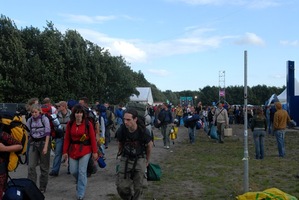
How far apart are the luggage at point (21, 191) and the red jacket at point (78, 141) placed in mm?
1837

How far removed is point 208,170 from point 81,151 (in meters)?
4.85

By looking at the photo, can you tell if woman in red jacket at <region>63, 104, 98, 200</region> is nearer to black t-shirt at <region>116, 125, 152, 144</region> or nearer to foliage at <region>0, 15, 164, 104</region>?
black t-shirt at <region>116, 125, 152, 144</region>

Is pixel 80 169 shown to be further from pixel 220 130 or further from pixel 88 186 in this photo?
pixel 220 130

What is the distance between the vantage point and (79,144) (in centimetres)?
669

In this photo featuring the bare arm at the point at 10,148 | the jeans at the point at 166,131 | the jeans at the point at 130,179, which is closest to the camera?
the bare arm at the point at 10,148

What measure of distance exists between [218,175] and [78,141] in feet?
14.4

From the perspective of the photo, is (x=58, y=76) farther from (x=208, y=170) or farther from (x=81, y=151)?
(x=81, y=151)

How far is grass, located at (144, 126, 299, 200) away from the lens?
7.75 m

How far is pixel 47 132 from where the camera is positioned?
729 centimetres

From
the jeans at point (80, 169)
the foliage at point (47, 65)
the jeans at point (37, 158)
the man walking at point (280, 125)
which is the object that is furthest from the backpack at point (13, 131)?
the foliage at point (47, 65)

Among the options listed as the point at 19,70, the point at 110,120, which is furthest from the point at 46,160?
the point at 19,70

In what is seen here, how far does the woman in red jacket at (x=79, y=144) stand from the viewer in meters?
6.68

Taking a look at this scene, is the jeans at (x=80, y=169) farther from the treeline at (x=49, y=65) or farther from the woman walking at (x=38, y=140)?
the treeline at (x=49, y=65)

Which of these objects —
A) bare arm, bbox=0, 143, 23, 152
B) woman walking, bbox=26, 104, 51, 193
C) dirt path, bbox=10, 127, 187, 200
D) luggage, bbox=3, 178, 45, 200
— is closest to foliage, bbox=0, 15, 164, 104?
dirt path, bbox=10, 127, 187, 200
